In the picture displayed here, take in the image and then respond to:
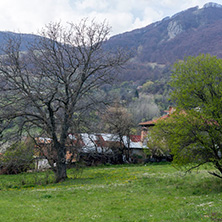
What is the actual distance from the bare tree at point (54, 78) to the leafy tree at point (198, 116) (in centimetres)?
1004

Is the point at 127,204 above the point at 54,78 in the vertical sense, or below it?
below

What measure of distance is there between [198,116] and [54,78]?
1461cm

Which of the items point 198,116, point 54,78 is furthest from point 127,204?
point 54,78

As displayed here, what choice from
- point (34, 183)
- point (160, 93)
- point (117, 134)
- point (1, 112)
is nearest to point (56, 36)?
point (1, 112)

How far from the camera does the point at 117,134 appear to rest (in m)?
46.1

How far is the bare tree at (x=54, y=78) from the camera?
74.7 feet

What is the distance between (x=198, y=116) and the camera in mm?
15586

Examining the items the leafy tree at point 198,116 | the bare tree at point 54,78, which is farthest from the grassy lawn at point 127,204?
the bare tree at point 54,78

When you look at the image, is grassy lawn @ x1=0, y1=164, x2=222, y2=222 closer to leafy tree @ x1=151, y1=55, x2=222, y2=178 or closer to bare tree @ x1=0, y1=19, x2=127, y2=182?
leafy tree @ x1=151, y1=55, x2=222, y2=178

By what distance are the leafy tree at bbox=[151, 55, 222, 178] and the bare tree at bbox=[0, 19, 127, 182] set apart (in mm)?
10043

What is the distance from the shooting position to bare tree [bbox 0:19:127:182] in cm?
2277

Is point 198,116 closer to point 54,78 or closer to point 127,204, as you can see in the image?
point 127,204

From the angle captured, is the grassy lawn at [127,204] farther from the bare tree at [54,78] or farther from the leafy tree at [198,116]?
the bare tree at [54,78]

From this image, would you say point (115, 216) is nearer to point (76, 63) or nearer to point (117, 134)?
point (76, 63)
